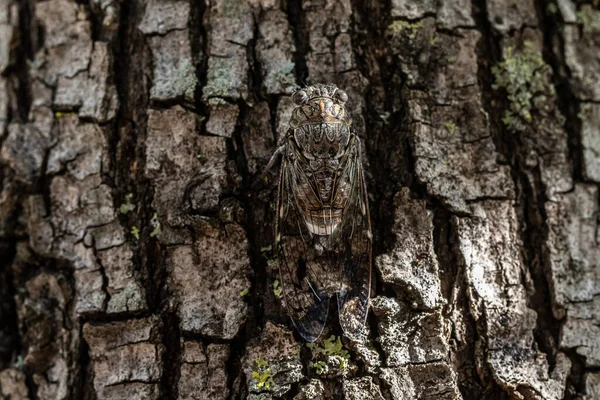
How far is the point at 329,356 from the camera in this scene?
2006 millimetres

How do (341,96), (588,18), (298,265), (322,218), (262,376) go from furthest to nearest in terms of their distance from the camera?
(588,18)
(322,218)
(341,96)
(298,265)
(262,376)

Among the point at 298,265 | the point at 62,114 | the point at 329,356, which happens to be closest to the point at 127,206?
the point at 62,114

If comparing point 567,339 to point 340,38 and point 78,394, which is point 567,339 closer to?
point 340,38

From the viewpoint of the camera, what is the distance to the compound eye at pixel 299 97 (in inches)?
91.2

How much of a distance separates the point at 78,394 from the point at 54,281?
1.34ft

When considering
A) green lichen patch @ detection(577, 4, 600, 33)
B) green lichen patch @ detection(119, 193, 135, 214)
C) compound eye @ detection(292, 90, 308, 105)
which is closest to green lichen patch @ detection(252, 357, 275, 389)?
green lichen patch @ detection(119, 193, 135, 214)

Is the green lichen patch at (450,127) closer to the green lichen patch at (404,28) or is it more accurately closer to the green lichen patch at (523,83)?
the green lichen patch at (523,83)

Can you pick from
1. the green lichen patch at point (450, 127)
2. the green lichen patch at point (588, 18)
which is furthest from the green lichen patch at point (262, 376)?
the green lichen patch at point (588, 18)

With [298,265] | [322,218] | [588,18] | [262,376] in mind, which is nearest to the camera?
[262,376]

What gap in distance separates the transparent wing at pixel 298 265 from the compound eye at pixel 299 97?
22 centimetres

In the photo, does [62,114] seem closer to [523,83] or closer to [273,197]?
[273,197]

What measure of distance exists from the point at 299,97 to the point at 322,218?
47 cm

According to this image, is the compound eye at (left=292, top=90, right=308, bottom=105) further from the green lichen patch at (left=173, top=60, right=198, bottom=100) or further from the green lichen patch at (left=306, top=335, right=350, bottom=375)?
the green lichen patch at (left=306, top=335, right=350, bottom=375)

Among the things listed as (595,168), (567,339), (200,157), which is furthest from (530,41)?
(200,157)
